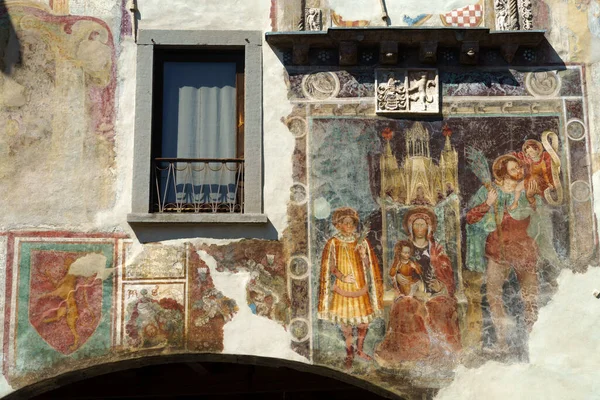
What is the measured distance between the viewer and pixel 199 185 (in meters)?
10.1

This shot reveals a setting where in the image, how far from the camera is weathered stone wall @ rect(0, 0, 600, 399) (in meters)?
9.59

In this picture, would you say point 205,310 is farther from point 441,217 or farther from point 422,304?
point 441,217

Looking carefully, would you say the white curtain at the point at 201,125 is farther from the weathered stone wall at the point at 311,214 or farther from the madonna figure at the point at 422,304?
the madonna figure at the point at 422,304

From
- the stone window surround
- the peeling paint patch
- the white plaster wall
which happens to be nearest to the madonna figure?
the peeling paint patch

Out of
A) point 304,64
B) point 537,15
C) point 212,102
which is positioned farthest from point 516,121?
point 212,102

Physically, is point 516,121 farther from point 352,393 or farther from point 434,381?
point 352,393

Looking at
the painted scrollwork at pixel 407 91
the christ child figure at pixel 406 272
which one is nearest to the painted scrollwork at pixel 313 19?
the painted scrollwork at pixel 407 91

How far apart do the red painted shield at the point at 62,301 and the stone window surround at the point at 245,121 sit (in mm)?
766

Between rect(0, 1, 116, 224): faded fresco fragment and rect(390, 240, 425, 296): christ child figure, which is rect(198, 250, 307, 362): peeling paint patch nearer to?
rect(390, 240, 425, 296): christ child figure

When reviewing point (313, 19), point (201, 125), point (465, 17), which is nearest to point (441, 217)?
point (465, 17)

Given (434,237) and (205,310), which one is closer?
(205,310)

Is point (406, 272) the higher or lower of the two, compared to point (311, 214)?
lower

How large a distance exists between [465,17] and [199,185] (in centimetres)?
326

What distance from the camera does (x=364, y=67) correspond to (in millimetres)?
10320
